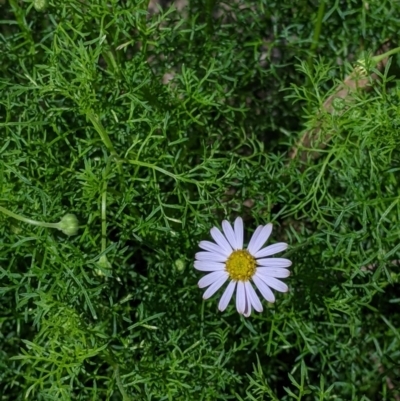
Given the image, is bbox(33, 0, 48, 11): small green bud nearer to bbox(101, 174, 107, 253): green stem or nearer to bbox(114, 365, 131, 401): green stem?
bbox(101, 174, 107, 253): green stem

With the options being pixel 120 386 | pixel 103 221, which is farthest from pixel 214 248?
pixel 120 386

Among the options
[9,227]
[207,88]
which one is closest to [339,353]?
[207,88]

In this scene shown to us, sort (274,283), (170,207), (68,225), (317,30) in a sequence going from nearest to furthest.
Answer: (68,225) → (274,283) → (170,207) → (317,30)

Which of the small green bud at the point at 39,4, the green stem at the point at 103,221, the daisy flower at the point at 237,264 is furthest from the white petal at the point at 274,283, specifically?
the small green bud at the point at 39,4

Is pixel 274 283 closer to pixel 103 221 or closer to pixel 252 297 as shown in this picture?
pixel 252 297

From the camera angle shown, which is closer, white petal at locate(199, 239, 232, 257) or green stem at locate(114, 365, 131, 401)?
green stem at locate(114, 365, 131, 401)

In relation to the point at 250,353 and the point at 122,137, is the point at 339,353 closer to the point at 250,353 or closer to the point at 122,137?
the point at 250,353

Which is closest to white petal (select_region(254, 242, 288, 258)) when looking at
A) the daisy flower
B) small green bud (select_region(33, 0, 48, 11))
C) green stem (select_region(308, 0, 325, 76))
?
the daisy flower

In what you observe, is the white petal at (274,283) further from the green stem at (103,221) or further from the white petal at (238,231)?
the green stem at (103,221)
